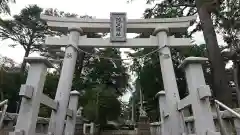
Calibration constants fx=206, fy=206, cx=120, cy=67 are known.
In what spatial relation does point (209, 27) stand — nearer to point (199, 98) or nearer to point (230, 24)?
point (230, 24)

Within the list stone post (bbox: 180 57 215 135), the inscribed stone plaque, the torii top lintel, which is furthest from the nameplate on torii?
stone post (bbox: 180 57 215 135)

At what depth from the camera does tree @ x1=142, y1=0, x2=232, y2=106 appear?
5.67m

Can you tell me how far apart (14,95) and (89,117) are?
725 centimetres

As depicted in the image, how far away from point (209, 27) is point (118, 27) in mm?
3199

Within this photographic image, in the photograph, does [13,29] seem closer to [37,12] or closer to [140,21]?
[37,12]

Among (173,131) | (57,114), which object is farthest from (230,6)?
(57,114)

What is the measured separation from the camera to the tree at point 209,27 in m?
5.67

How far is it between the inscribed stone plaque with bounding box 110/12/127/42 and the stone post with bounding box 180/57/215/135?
237cm

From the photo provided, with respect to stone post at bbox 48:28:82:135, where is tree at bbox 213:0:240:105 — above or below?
above

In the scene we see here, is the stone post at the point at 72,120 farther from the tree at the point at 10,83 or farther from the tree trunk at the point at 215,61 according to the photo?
the tree at the point at 10,83

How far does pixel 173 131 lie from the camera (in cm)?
392

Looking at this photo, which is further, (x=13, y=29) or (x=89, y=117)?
(x=13, y=29)

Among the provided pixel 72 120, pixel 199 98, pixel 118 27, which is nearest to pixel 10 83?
pixel 72 120

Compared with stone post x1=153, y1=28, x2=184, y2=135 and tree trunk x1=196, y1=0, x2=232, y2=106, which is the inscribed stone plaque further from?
tree trunk x1=196, y1=0, x2=232, y2=106
